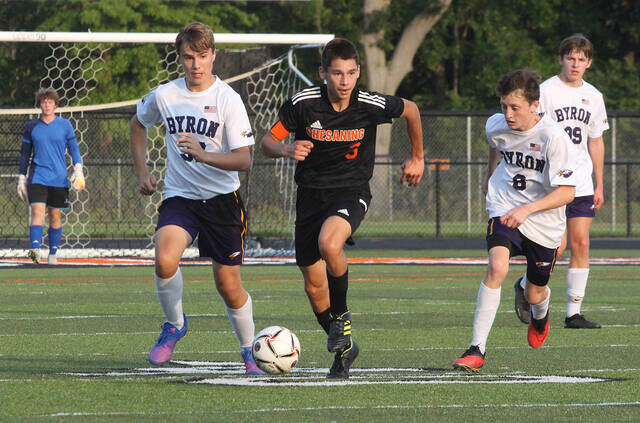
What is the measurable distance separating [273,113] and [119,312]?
10436 mm

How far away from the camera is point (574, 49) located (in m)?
9.15

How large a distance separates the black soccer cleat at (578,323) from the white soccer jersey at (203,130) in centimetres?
349

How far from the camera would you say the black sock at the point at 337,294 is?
21.6ft

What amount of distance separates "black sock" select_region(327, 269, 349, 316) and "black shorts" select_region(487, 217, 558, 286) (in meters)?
1.14

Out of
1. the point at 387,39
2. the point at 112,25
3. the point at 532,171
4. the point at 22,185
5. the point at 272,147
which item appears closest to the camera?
the point at 272,147

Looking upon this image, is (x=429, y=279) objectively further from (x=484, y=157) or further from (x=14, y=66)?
(x=14, y=66)

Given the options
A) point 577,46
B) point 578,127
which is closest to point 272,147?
point 577,46

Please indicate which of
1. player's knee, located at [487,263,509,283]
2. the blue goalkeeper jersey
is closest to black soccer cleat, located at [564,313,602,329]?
player's knee, located at [487,263,509,283]

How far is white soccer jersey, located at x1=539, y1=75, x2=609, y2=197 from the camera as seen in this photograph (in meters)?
9.29

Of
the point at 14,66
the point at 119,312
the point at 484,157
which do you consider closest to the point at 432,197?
the point at 484,157

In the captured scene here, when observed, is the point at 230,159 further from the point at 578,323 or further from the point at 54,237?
the point at 54,237

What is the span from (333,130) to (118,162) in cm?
1809

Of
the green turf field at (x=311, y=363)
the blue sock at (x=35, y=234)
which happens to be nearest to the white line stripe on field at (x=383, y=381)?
the green turf field at (x=311, y=363)

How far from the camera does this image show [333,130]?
274 inches
